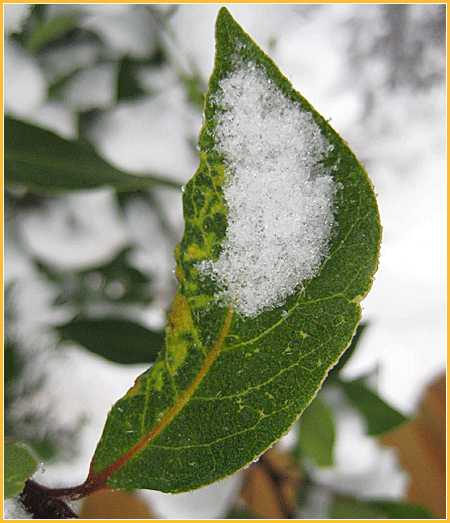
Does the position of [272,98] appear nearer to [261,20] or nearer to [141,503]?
[261,20]

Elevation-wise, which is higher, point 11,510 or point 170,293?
point 170,293

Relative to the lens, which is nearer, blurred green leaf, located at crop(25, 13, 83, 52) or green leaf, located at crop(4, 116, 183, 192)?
green leaf, located at crop(4, 116, 183, 192)

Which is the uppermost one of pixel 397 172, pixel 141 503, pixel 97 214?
pixel 397 172

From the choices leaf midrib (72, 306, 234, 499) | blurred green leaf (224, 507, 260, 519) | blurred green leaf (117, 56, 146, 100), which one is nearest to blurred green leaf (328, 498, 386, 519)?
blurred green leaf (224, 507, 260, 519)

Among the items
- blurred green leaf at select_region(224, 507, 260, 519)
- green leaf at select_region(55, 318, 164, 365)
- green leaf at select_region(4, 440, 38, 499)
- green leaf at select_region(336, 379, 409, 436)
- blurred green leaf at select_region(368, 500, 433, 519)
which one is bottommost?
blurred green leaf at select_region(224, 507, 260, 519)

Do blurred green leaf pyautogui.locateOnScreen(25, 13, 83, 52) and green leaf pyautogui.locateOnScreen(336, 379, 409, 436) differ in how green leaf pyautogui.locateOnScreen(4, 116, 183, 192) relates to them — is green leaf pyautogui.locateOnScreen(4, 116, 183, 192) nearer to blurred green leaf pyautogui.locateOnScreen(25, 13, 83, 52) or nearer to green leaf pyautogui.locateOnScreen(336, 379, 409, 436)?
blurred green leaf pyautogui.locateOnScreen(25, 13, 83, 52)

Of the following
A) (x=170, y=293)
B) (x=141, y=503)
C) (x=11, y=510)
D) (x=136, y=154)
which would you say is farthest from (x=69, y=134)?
(x=141, y=503)

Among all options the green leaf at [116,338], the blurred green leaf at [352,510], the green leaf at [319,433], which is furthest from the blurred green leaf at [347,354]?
the blurred green leaf at [352,510]

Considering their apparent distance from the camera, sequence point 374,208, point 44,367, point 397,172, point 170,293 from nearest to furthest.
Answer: point 374,208, point 44,367, point 170,293, point 397,172
